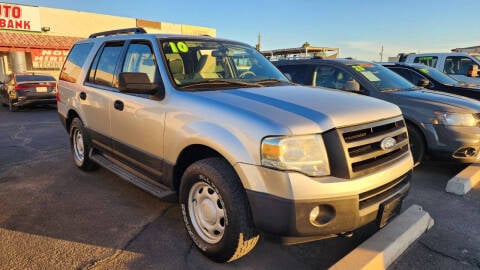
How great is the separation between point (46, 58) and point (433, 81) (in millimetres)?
23708

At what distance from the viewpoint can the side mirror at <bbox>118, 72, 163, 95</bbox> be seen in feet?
10.1

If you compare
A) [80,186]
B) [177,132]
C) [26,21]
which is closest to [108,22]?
[26,21]

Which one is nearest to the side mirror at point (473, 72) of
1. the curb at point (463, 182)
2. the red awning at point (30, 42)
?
the curb at point (463, 182)

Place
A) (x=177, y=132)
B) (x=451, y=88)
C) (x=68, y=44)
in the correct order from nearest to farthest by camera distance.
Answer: (x=177, y=132)
(x=451, y=88)
(x=68, y=44)

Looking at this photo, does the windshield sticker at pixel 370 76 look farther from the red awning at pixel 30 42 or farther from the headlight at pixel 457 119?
the red awning at pixel 30 42

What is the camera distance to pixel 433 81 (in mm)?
7457

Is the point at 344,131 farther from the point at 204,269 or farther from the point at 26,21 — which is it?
the point at 26,21

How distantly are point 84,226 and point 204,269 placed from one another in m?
1.46

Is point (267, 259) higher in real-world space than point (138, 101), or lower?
lower

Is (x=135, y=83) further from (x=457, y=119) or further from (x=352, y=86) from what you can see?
(x=457, y=119)

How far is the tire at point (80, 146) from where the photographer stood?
193 inches

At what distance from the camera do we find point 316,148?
2.39 meters

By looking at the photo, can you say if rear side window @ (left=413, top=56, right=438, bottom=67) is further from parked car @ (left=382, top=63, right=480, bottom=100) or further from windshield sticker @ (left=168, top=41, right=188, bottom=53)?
windshield sticker @ (left=168, top=41, right=188, bottom=53)

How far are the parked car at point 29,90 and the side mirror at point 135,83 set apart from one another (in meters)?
11.5
